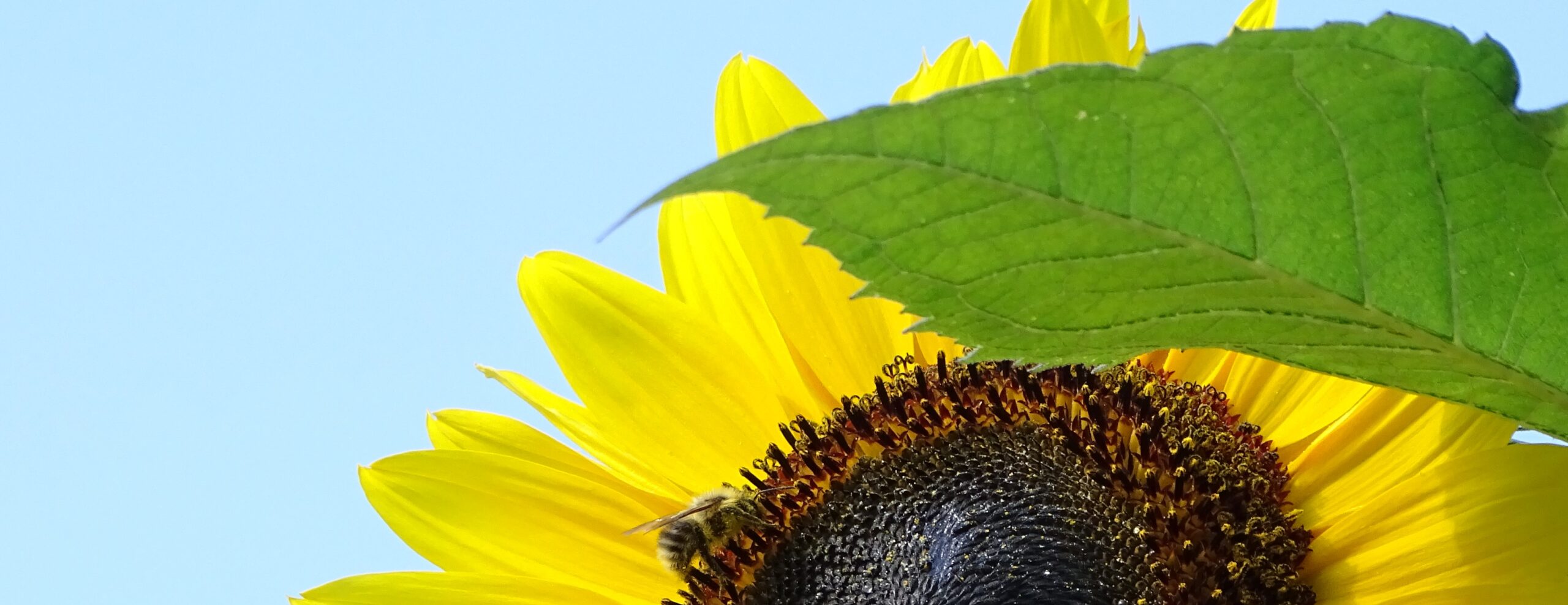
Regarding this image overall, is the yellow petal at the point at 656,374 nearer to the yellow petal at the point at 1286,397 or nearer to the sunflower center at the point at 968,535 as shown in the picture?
the sunflower center at the point at 968,535

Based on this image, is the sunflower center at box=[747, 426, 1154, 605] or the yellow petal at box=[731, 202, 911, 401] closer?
the sunflower center at box=[747, 426, 1154, 605]

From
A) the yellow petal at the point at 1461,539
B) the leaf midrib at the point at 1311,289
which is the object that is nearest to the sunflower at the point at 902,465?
the yellow petal at the point at 1461,539

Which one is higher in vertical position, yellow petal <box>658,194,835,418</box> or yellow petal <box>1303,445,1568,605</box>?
yellow petal <box>658,194,835,418</box>

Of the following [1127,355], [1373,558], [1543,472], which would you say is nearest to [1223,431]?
[1373,558]

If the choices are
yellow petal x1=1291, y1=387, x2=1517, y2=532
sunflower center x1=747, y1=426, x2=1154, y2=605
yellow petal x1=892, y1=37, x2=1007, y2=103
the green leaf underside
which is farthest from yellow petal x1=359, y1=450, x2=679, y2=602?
the green leaf underside

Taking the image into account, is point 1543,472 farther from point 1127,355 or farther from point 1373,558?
point 1127,355

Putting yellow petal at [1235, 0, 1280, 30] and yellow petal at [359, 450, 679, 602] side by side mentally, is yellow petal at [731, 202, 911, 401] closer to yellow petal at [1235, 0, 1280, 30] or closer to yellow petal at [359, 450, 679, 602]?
yellow petal at [359, 450, 679, 602]

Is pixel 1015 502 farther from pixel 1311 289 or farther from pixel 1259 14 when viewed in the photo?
pixel 1311 289
